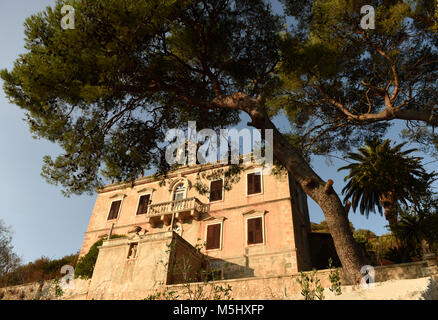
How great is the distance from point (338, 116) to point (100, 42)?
8367 millimetres

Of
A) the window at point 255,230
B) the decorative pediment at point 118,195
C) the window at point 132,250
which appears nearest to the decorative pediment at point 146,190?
the decorative pediment at point 118,195

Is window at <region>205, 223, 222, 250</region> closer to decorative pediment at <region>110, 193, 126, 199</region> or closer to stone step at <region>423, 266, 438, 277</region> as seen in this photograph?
decorative pediment at <region>110, 193, 126, 199</region>

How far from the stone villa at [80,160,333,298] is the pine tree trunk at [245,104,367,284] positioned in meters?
7.68

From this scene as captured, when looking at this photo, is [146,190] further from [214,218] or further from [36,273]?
[36,273]

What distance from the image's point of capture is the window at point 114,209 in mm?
22531

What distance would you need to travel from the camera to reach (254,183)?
1939 cm

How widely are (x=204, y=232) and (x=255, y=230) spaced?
137 inches

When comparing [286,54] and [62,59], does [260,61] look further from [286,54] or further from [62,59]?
[62,59]

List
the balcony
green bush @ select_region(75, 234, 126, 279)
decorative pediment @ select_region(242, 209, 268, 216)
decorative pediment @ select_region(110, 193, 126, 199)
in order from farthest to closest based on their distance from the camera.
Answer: decorative pediment @ select_region(110, 193, 126, 199), the balcony, green bush @ select_region(75, 234, 126, 279), decorative pediment @ select_region(242, 209, 268, 216)

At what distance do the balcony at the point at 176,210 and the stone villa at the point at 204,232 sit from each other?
7 centimetres

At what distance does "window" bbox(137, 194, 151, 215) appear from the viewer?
21664mm

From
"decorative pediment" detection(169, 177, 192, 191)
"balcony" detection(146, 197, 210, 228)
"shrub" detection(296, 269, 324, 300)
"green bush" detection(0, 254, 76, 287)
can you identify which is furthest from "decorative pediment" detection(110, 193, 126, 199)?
"shrub" detection(296, 269, 324, 300)

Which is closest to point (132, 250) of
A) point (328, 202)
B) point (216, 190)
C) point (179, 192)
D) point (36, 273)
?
point (179, 192)
